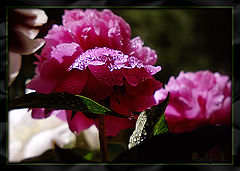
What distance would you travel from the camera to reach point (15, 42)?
277mm

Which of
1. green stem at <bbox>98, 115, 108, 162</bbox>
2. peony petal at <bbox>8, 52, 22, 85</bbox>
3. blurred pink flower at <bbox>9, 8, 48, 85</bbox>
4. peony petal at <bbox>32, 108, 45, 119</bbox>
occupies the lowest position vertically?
green stem at <bbox>98, 115, 108, 162</bbox>

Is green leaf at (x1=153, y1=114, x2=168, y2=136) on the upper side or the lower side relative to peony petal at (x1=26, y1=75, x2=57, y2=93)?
lower

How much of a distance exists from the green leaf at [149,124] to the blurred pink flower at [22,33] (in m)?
0.11

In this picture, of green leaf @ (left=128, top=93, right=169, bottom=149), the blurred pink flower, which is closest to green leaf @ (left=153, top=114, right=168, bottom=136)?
green leaf @ (left=128, top=93, right=169, bottom=149)

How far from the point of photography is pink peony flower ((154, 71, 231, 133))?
24 centimetres

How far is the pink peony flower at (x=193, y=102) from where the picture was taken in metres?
0.24

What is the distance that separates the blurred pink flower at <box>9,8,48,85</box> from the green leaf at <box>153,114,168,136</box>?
12cm

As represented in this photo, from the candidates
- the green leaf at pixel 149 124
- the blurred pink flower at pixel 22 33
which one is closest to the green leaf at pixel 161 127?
the green leaf at pixel 149 124

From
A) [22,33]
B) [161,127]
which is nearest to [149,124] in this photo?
[161,127]

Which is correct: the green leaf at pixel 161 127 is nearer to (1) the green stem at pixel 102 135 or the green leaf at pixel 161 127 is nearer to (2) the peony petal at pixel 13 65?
(1) the green stem at pixel 102 135

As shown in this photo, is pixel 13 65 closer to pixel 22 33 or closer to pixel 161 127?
pixel 22 33

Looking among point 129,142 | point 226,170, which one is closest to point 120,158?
point 129,142

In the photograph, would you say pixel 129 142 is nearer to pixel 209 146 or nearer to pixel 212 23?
pixel 209 146

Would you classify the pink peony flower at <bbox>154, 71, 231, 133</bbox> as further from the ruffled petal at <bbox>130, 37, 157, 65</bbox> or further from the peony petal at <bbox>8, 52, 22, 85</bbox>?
the peony petal at <bbox>8, 52, 22, 85</bbox>
